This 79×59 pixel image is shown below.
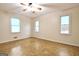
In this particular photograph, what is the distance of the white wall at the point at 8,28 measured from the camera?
1.13 m

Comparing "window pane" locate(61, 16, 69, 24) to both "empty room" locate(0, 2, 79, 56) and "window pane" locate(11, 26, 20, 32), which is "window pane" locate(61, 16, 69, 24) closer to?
"empty room" locate(0, 2, 79, 56)

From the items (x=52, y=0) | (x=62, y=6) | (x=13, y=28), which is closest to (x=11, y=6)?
(x=13, y=28)

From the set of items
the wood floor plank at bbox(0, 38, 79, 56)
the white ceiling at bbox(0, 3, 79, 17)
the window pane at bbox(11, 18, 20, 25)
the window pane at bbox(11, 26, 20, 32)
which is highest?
the white ceiling at bbox(0, 3, 79, 17)

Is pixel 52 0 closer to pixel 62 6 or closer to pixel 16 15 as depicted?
pixel 62 6

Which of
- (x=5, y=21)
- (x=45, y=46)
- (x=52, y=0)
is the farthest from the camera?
(x=45, y=46)

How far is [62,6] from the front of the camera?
1.09 meters

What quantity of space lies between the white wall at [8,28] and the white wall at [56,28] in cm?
9

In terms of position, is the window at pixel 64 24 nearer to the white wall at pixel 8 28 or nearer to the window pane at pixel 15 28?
the white wall at pixel 8 28

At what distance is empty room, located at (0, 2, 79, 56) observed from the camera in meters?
1.12

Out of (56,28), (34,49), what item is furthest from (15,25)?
(56,28)

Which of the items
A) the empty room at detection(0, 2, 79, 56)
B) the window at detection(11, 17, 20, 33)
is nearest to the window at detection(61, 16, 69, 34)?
the empty room at detection(0, 2, 79, 56)

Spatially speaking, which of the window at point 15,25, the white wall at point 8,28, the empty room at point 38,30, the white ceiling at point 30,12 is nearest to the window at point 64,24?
the empty room at point 38,30

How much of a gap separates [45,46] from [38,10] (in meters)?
0.48

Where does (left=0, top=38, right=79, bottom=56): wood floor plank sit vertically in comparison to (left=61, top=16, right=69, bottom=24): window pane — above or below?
below
